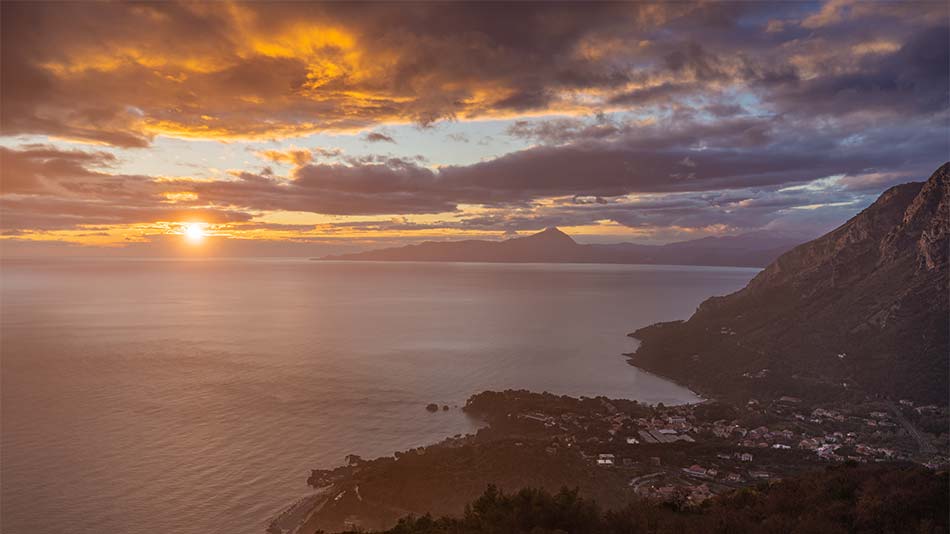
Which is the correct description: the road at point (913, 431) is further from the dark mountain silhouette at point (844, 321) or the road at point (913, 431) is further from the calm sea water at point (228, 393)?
the calm sea water at point (228, 393)

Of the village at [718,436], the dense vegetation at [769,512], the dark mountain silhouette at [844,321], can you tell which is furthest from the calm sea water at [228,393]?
the dense vegetation at [769,512]

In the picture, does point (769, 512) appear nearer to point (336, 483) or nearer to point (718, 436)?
point (336, 483)

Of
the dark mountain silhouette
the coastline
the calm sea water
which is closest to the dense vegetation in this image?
the coastline

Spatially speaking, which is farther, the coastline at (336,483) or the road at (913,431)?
the road at (913,431)

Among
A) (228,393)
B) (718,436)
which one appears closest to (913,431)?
(718,436)

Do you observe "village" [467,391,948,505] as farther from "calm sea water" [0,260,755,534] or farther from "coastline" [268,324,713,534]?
"calm sea water" [0,260,755,534]

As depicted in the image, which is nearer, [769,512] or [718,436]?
[769,512]
